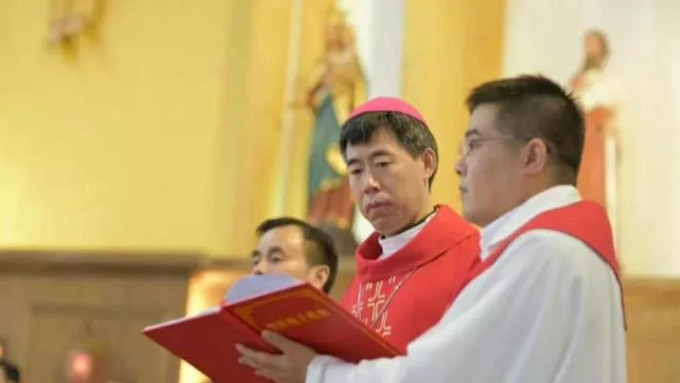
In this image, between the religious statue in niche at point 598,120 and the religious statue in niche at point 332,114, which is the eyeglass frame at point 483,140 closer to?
the religious statue in niche at point 598,120

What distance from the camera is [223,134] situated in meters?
7.35

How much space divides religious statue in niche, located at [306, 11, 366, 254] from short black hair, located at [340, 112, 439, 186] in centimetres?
414

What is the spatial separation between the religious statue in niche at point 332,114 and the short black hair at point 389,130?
13.6ft

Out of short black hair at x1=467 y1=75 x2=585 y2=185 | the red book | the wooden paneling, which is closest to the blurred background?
the wooden paneling

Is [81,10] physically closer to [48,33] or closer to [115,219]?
[48,33]

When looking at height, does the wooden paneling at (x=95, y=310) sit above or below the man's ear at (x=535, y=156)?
below

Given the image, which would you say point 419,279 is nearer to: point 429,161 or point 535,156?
point 429,161

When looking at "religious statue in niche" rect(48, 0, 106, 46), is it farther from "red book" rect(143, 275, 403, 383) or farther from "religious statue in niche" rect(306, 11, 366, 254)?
"red book" rect(143, 275, 403, 383)

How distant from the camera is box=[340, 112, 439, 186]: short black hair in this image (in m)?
2.62

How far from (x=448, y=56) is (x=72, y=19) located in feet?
8.53

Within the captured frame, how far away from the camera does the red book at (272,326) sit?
1974mm

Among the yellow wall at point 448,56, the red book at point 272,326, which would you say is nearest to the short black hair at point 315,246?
the red book at point 272,326

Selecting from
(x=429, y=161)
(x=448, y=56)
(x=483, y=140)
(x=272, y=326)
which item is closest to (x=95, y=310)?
(x=448, y=56)

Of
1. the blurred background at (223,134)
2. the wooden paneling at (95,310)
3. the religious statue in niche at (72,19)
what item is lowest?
the wooden paneling at (95,310)
